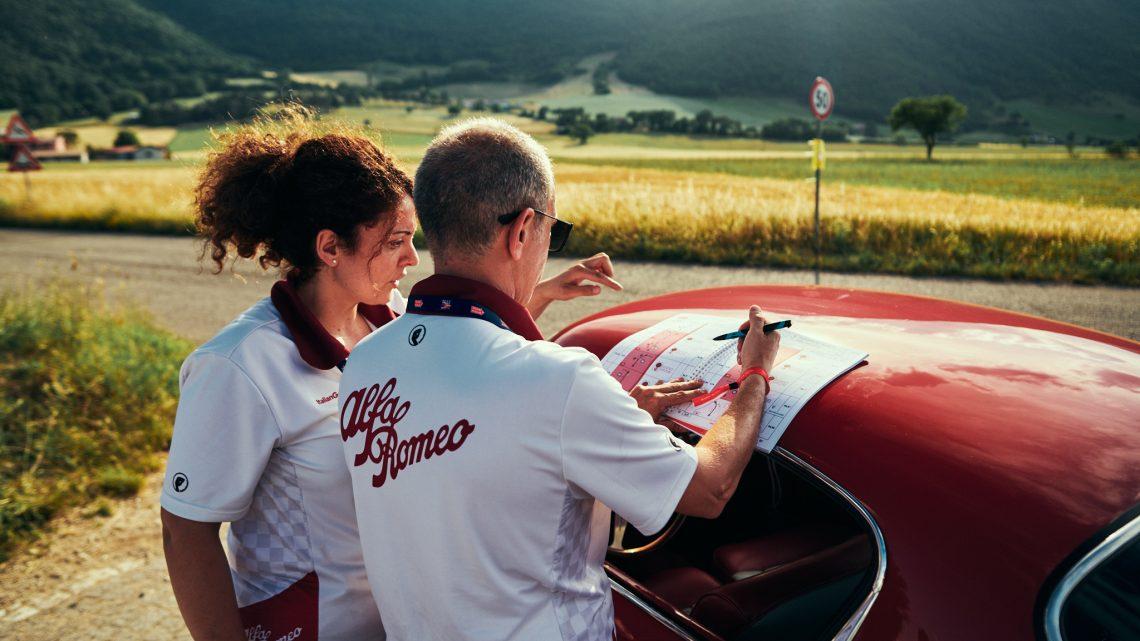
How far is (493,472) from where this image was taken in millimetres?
1354

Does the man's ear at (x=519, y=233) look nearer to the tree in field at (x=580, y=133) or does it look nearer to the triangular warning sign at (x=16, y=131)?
the triangular warning sign at (x=16, y=131)

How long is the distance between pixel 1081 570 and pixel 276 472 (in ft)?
5.54

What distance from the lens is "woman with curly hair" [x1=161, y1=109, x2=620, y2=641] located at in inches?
66.2

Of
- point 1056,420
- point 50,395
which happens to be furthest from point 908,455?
point 50,395

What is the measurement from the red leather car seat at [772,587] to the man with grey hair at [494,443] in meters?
0.31

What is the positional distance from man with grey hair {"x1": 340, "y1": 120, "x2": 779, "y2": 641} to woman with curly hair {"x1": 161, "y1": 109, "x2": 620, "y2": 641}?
0.76 ft

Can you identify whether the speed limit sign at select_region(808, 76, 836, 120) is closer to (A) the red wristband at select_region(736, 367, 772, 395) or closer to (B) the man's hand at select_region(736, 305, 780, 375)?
(B) the man's hand at select_region(736, 305, 780, 375)

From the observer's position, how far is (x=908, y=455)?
1.43 meters

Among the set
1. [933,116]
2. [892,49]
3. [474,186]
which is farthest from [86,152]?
[892,49]

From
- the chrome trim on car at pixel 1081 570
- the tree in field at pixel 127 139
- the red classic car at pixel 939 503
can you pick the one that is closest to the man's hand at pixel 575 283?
the red classic car at pixel 939 503

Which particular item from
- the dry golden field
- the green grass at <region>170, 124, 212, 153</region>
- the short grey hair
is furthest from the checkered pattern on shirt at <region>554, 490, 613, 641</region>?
the green grass at <region>170, 124, 212, 153</region>

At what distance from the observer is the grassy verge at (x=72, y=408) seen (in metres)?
4.54

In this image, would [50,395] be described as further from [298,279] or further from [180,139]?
[180,139]

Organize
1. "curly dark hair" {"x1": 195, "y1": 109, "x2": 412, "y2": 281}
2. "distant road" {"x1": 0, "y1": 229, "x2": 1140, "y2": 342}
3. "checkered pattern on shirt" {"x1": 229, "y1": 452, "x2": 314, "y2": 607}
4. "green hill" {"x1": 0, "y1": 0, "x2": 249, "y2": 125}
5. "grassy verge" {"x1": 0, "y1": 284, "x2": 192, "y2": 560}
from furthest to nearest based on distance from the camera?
"green hill" {"x1": 0, "y1": 0, "x2": 249, "y2": 125}
"distant road" {"x1": 0, "y1": 229, "x2": 1140, "y2": 342}
"grassy verge" {"x1": 0, "y1": 284, "x2": 192, "y2": 560}
"curly dark hair" {"x1": 195, "y1": 109, "x2": 412, "y2": 281}
"checkered pattern on shirt" {"x1": 229, "y1": 452, "x2": 314, "y2": 607}
